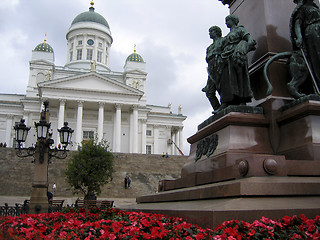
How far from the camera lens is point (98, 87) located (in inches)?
2164

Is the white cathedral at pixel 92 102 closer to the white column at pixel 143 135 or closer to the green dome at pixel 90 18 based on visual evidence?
the white column at pixel 143 135

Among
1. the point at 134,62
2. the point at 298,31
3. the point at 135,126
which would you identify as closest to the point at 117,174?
the point at 135,126

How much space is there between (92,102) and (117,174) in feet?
72.4

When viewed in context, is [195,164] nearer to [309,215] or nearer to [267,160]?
[267,160]

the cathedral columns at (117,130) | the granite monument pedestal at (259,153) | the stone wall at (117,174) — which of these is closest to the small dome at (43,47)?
the cathedral columns at (117,130)

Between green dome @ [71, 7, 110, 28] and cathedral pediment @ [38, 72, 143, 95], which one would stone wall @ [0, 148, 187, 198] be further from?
green dome @ [71, 7, 110, 28]

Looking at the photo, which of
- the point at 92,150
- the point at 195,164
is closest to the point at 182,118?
the point at 92,150

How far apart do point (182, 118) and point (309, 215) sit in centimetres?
6264

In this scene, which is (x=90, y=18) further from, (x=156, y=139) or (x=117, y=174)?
(x=117, y=174)

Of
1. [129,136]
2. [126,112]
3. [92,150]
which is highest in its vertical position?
[126,112]

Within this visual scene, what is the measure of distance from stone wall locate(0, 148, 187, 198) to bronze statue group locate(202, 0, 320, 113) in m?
24.1

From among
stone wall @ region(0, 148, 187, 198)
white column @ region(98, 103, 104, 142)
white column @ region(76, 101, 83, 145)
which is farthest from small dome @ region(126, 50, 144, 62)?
stone wall @ region(0, 148, 187, 198)

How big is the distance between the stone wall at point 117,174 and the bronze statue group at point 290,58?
24.1 meters

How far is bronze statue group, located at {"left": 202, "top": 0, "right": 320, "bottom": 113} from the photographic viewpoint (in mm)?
5668
